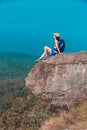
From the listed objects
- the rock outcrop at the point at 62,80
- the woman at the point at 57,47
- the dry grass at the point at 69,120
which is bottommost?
the dry grass at the point at 69,120

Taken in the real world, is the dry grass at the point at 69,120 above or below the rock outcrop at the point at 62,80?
below

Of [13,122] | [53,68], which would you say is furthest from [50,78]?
[13,122]

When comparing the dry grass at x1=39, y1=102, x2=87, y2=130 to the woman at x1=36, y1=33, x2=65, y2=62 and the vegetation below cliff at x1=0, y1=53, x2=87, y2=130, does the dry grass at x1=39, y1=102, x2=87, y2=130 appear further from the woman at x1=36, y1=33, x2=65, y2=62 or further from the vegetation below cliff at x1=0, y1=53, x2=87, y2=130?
the woman at x1=36, y1=33, x2=65, y2=62

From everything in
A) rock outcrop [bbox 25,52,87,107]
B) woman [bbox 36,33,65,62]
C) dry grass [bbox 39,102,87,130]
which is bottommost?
dry grass [bbox 39,102,87,130]

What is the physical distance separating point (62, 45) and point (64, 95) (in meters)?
2.48

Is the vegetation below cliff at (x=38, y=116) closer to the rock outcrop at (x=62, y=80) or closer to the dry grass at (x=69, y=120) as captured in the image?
the dry grass at (x=69, y=120)

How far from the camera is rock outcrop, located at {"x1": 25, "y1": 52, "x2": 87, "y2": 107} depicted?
1631cm

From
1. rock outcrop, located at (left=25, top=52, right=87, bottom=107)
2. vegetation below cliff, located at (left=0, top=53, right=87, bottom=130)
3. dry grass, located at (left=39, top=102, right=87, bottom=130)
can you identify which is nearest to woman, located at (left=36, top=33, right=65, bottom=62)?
rock outcrop, located at (left=25, top=52, right=87, bottom=107)

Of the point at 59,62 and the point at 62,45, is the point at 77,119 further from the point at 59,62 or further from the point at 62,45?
the point at 62,45

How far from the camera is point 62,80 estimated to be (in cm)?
1662

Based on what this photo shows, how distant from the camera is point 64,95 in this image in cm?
1655

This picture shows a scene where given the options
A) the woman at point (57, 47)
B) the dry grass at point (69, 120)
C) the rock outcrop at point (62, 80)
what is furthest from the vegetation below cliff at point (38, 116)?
the woman at point (57, 47)

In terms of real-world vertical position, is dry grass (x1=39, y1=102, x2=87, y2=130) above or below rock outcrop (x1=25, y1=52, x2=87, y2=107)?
below

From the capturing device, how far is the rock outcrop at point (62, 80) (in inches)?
642
